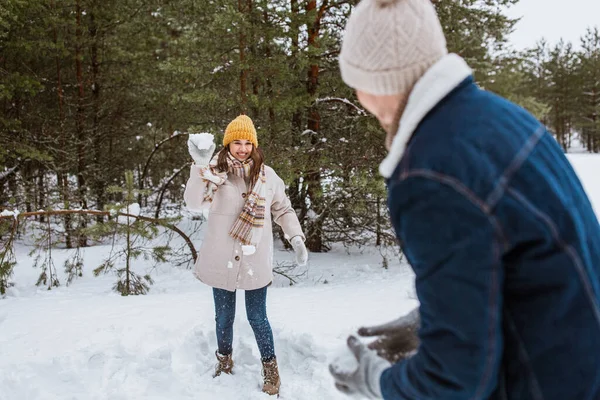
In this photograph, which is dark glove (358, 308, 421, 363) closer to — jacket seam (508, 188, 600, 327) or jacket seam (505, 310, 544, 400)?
jacket seam (505, 310, 544, 400)

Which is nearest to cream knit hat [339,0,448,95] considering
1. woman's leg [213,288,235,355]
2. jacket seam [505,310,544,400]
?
jacket seam [505,310,544,400]

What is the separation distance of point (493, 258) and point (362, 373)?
22.0 inches

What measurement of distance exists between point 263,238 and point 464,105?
2.87 metres

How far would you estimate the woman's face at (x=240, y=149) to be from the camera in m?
3.84

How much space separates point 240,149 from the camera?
151 inches

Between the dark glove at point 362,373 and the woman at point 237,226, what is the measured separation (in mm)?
2397

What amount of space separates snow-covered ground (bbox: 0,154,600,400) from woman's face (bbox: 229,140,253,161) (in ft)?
5.52

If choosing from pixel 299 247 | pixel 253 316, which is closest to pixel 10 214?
pixel 253 316

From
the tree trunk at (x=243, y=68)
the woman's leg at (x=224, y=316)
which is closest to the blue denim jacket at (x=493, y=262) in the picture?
the woman's leg at (x=224, y=316)

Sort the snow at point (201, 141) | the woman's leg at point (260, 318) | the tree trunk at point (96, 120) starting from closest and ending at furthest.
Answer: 1. the snow at point (201, 141)
2. the woman's leg at point (260, 318)
3. the tree trunk at point (96, 120)

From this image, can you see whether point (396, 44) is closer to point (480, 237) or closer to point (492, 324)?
point (480, 237)

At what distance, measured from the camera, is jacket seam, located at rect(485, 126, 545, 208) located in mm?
924

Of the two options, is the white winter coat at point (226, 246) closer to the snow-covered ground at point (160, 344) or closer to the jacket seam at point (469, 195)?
the snow-covered ground at point (160, 344)

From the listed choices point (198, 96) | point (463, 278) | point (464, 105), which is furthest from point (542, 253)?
point (198, 96)
